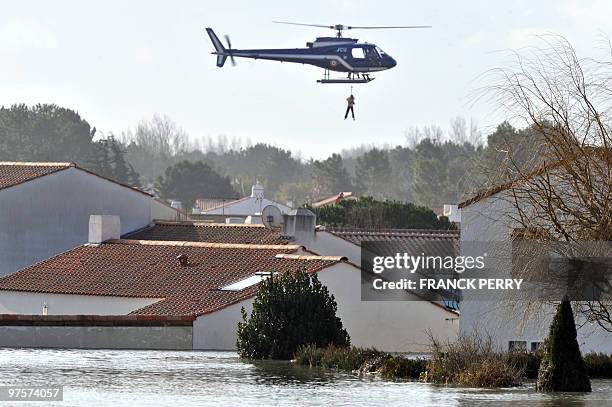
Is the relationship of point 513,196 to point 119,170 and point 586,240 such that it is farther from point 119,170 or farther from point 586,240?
point 119,170

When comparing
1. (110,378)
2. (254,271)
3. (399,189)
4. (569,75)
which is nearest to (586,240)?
(569,75)

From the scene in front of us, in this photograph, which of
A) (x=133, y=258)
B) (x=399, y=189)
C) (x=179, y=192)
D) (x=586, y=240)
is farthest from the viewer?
(x=399, y=189)

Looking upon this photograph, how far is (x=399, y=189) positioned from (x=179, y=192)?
40.0 meters

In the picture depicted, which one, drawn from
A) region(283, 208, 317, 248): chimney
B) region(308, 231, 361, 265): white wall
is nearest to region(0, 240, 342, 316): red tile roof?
region(283, 208, 317, 248): chimney

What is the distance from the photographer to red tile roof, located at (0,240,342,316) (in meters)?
51.7

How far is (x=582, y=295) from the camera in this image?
3372 cm

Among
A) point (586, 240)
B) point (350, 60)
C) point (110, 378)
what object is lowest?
point (110, 378)

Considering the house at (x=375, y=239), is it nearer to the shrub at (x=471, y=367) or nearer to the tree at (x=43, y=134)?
the shrub at (x=471, y=367)

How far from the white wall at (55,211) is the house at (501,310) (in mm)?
30049

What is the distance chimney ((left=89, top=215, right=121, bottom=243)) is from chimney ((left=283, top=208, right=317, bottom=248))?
23.8 feet

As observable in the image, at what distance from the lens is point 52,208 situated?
73.7 meters

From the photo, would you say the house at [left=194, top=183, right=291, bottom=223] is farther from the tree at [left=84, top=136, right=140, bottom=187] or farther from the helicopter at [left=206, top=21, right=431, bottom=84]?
the helicopter at [left=206, top=21, right=431, bottom=84]

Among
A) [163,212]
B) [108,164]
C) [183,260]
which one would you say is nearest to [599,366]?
[183,260]

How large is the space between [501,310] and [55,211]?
125 feet
